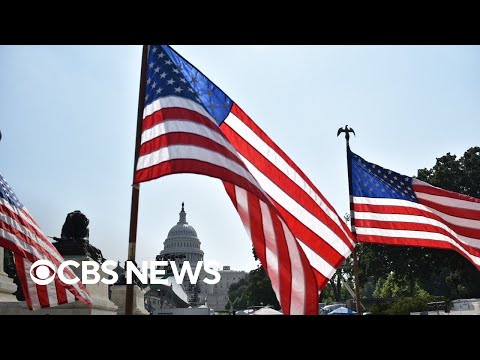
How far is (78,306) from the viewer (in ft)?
48.7

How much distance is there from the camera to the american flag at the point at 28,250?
32.3ft

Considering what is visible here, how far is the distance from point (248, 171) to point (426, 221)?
665cm

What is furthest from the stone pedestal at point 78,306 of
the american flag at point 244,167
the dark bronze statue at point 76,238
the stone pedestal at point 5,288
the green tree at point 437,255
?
the green tree at point 437,255

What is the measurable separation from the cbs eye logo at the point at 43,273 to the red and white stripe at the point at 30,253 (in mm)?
90

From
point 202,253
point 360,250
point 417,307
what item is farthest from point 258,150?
point 202,253

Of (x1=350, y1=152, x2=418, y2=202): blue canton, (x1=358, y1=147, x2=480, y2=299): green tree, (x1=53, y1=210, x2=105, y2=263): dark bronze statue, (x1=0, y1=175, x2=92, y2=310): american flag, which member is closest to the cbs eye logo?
(x1=0, y1=175, x2=92, y2=310): american flag

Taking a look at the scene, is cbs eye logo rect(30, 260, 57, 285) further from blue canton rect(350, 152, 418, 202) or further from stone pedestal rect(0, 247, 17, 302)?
blue canton rect(350, 152, 418, 202)

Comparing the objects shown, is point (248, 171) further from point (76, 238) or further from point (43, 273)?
point (76, 238)

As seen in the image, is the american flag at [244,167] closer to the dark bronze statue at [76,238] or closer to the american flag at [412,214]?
the american flag at [412,214]

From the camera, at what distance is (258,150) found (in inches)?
410
